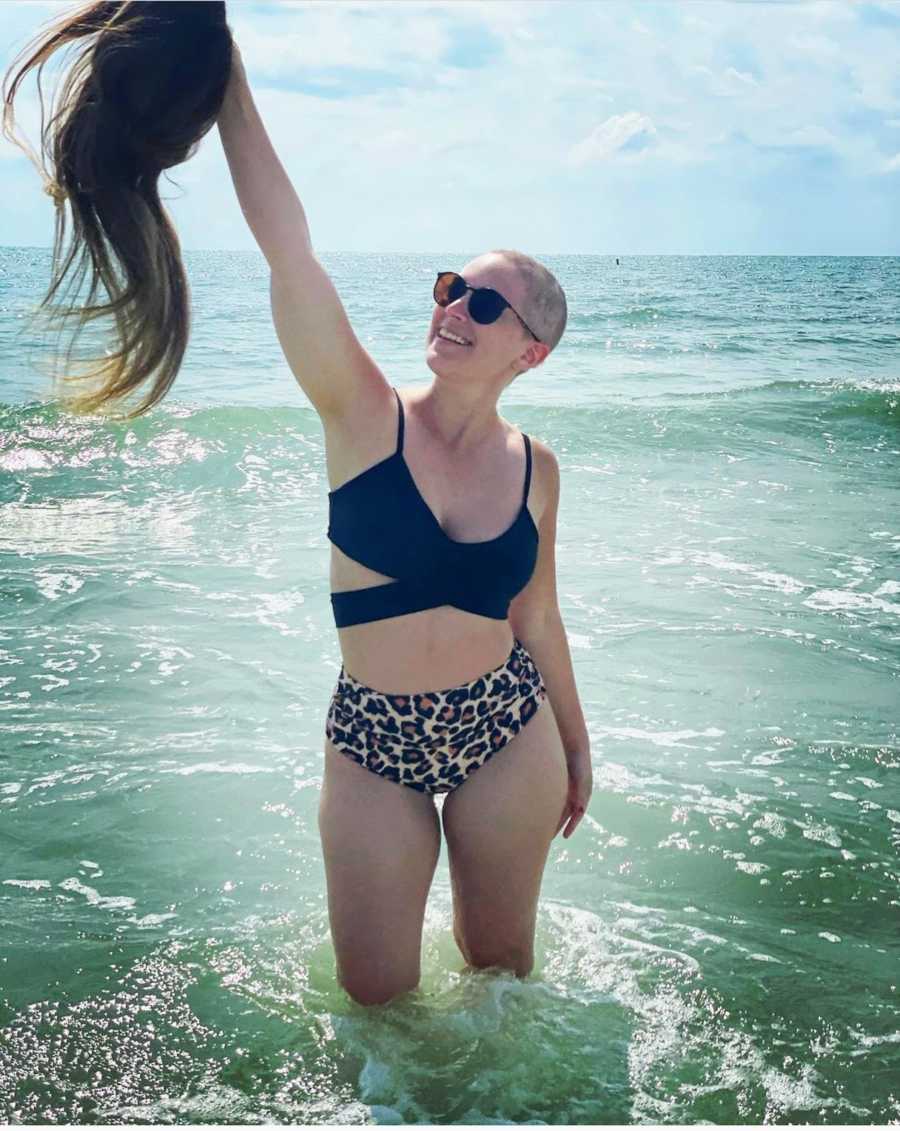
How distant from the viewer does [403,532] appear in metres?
3.18

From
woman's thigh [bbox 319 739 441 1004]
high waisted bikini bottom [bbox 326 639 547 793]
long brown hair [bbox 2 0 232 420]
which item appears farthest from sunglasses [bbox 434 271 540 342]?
woman's thigh [bbox 319 739 441 1004]

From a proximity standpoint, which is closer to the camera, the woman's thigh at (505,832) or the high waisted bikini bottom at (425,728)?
the high waisted bikini bottom at (425,728)

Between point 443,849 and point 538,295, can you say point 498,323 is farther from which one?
point 443,849

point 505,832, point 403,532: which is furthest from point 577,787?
point 403,532

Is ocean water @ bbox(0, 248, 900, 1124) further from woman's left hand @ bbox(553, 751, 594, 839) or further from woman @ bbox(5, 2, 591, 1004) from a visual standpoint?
woman's left hand @ bbox(553, 751, 594, 839)

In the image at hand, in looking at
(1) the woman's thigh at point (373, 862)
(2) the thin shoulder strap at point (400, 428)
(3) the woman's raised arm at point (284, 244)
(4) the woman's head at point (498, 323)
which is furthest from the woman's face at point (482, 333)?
(1) the woman's thigh at point (373, 862)

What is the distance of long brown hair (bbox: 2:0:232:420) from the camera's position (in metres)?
2.70

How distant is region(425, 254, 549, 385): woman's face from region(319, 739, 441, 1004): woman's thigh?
4.05 feet

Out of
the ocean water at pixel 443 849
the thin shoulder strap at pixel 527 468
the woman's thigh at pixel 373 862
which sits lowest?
the ocean water at pixel 443 849

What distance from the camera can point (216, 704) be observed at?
6.67 meters

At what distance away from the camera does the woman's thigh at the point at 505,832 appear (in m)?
3.44

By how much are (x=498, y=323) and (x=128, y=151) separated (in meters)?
1.17

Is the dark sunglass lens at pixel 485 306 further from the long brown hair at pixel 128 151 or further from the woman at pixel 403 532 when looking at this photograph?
the long brown hair at pixel 128 151

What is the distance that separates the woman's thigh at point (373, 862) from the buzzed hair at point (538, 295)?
1450mm
